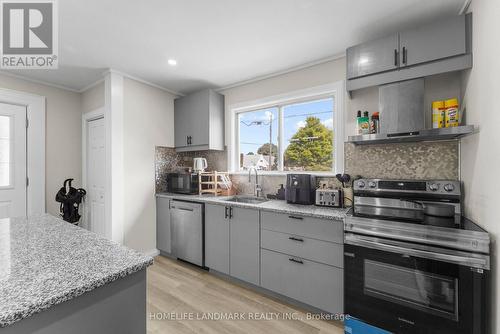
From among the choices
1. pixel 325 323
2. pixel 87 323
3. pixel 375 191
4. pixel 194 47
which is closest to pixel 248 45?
pixel 194 47

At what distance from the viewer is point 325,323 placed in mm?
1868

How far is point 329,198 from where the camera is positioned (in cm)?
220

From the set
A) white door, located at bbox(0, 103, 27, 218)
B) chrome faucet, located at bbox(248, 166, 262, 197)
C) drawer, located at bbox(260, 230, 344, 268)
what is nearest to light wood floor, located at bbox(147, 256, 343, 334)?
drawer, located at bbox(260, 230, 344, 268)

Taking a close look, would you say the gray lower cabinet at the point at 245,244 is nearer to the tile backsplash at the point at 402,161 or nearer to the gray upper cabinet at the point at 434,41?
the tile backsplash at the point at 402,161

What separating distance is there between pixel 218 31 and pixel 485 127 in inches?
81.6

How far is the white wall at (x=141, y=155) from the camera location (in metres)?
2.93

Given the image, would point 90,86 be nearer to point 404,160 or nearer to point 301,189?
point 301,189

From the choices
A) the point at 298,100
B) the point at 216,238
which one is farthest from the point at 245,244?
the point at 298,100

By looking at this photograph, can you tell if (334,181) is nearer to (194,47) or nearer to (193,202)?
(193,202)

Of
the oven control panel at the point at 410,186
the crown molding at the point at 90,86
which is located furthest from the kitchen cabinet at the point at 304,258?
the crown molding at the point at 90,86

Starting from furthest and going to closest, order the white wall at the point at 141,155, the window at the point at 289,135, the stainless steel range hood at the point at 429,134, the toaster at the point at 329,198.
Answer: the white wall at the point at 141,155 < the window at the point at 289,135 < the toaster at the point at 329,198 < the stainless steel range hood at the point at 429,134

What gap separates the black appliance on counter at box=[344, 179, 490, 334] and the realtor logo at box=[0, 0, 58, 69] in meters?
2.89

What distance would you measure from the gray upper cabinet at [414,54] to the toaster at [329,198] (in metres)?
0.99

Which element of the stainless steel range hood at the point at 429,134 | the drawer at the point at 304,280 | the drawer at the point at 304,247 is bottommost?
the drawer at the point at 304,280
